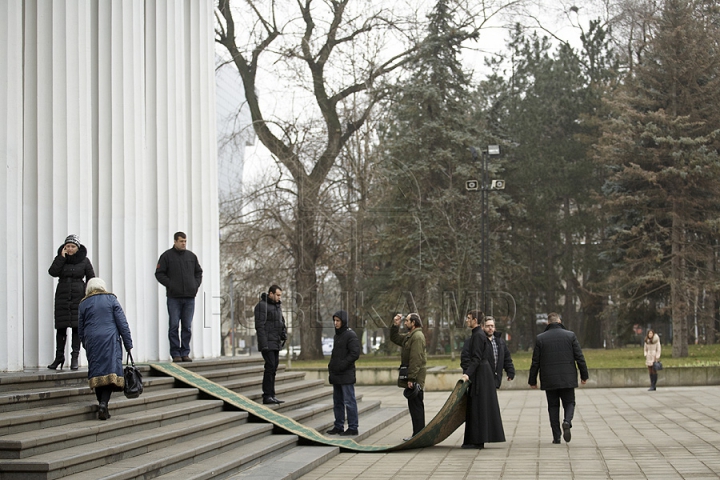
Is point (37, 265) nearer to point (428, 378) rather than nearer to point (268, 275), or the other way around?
point (428, 378)

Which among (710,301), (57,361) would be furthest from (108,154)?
(710,301)

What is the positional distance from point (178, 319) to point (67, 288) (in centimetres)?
284

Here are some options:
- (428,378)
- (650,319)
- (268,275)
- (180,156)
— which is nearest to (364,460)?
(180,156)

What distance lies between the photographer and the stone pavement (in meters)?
9.65

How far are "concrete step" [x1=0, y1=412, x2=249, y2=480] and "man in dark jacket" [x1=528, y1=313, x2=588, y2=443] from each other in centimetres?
419

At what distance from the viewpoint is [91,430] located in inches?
338

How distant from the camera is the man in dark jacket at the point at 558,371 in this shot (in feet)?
39.3

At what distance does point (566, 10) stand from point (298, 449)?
125 feet

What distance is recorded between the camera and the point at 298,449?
11.4 meters

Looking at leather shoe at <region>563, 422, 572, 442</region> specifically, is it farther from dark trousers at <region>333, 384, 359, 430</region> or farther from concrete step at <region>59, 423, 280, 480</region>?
concrete step at <region>59, 423, 280, 480</region>

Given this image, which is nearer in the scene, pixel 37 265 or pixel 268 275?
pixel 37 265

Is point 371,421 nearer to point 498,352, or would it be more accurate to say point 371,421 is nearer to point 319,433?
point 319,433

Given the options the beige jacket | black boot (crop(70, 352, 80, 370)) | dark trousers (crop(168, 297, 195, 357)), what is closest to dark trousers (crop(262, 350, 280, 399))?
dark trousers (crop(168, 297, 195, 357))

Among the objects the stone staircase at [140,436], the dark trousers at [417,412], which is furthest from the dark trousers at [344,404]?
the dark trousers at [417,412]
